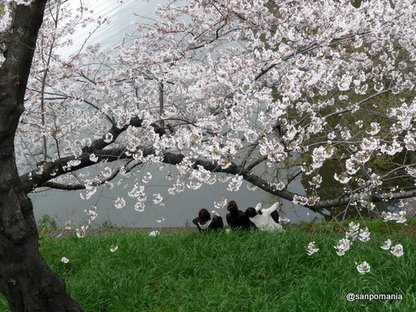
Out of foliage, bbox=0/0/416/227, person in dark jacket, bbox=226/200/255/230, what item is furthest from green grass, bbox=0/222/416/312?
foliage, bbox=0/0/416/227

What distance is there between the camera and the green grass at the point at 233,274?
12.3 ft

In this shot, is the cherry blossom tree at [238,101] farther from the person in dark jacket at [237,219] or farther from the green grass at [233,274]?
the person in dark jacket at [237,219]

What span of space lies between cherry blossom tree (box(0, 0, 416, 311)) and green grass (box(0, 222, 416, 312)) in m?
0.40

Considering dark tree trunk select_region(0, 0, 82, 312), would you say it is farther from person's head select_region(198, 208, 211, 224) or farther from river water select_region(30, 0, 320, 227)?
river water select_region(30, 0, 320, 227)

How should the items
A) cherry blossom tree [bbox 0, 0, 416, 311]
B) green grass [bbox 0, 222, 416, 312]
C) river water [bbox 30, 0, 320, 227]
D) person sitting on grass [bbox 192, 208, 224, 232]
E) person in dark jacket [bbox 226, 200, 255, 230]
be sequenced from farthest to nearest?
river water [bbox 30, 0, 320, 227], person in dark jacket [bbox 226, 200, 255, 230], person sitting on grass [bbox 192, 208, 224, 232], cherry blossom tree [bbox 0, 0, 416, 311], green grass [bbox 0, 222, 416, 312]

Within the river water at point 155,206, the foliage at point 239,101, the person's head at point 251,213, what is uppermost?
the foliage at point 239,101

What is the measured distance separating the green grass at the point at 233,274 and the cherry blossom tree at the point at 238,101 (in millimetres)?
403

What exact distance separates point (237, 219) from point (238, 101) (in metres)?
2.87

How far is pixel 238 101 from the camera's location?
3902mm

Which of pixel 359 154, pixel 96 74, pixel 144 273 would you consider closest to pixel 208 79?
pixel 359 154

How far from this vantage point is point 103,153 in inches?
209

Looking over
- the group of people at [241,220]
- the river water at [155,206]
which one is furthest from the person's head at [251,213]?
the river water at [155,206]

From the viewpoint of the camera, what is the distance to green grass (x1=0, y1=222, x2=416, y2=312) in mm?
3754

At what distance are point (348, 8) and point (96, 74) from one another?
435 cm
